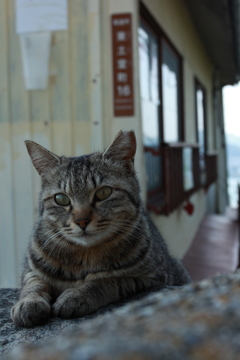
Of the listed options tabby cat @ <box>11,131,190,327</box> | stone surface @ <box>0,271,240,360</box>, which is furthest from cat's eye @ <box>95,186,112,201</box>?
stone surface @ <box>0,271,240,360</box>

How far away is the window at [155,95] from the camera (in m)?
4.66

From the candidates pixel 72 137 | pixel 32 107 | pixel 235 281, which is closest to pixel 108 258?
pixel 235 281

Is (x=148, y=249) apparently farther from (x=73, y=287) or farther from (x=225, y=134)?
(x=225, y=134)

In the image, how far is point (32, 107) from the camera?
387 cm

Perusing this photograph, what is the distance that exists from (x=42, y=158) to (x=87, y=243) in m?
0.54

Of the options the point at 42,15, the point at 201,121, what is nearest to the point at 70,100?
the point at 42,15

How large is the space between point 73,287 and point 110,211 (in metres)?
0.35

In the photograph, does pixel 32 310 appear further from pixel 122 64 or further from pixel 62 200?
pixel 122 64

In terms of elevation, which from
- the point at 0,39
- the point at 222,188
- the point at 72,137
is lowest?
the point at 222,188

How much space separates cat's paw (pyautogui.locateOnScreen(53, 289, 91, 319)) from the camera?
1700 mm

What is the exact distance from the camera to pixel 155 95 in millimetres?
5230

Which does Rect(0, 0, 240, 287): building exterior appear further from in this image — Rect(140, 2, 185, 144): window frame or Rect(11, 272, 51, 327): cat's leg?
Rect(11, 272, 51, 327): cat's leg

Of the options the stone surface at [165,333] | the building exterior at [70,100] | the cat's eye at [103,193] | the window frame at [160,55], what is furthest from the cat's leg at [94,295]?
the window frame at [160,55]

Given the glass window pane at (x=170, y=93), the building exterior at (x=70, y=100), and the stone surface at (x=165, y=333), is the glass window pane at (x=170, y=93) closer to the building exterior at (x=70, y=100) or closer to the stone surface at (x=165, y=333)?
the building exterior at (x=70, y=100)
